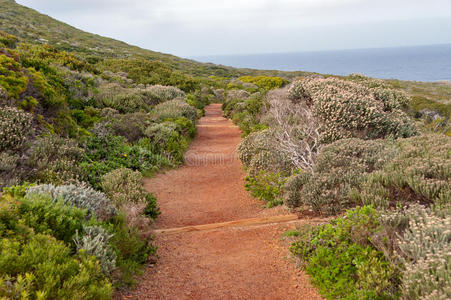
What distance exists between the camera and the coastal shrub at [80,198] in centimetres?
419

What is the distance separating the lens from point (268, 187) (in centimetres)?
750

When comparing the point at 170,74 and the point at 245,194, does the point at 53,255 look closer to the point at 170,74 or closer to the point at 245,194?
the point at 245,194

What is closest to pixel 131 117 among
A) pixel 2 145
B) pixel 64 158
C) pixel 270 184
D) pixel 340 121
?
pixel 64 158

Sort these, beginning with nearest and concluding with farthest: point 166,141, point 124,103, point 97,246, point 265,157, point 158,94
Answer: point 97,246 < point 265,157 < point 166,141 < point 124,103 < point 158,94

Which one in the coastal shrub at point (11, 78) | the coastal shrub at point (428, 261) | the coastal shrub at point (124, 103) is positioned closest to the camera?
the coastal shrub at point (428, 261)

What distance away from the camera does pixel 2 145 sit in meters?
6.35

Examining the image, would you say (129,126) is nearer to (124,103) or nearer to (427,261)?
(124,103)

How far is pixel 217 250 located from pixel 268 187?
2886 millimetres

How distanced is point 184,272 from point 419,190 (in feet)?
12.3

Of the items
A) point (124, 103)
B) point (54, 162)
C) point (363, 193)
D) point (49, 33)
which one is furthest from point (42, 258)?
point (49, 33)

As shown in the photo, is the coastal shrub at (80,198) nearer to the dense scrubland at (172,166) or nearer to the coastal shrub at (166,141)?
Answer: the dense scrubland at (172,166)

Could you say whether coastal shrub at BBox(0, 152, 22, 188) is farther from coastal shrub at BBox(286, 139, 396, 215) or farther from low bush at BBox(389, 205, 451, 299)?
low bush at BBox(389, 205, 451, 299)

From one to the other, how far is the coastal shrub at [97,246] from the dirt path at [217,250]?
518 millimetres

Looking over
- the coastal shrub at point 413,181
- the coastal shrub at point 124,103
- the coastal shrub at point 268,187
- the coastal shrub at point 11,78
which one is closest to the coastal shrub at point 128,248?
the coastal shrub at point 268,187
